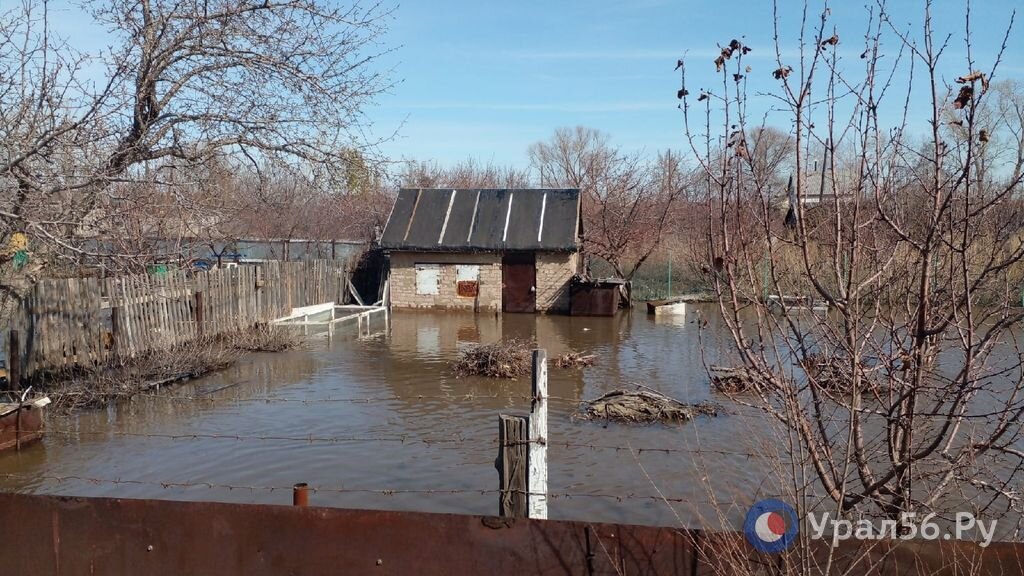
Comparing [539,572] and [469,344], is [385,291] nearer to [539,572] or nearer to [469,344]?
[469,344]

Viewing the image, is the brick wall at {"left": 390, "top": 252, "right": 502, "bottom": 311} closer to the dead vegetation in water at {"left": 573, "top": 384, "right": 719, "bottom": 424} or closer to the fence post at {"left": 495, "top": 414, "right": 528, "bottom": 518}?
the dead vegetation in water at {"left": 573, "top": 384, "right": 719, "bottom": 424}

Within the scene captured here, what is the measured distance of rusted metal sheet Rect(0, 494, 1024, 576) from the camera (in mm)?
3986

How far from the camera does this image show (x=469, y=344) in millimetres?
19109

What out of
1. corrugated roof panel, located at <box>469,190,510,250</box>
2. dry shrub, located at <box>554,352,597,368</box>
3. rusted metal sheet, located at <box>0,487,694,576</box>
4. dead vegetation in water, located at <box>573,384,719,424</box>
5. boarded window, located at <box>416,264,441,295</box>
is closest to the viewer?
rusted metal sheet, located at <box>0,487,694,576</box>

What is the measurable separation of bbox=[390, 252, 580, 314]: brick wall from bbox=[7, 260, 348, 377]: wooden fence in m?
7.09

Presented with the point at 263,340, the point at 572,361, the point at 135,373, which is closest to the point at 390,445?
the point at 135,373

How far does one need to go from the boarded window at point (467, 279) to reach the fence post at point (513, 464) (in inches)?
854

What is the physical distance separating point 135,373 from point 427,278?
48.7 ft

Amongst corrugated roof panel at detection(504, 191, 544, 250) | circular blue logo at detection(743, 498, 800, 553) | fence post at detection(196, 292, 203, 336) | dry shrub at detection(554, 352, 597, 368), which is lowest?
dry shrub at detection(554, 352, 597, 368)

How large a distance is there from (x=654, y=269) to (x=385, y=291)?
12597 millimetres

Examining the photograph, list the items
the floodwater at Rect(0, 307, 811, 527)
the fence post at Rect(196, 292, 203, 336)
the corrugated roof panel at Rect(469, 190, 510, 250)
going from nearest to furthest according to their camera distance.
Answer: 1. the floodwater at Rect(0, 307, 811, 527)
2. the fence post at Rect(196, 292, 203, 336)
3. the corrugated roof panel at Rect(469, 190, 510, 250)

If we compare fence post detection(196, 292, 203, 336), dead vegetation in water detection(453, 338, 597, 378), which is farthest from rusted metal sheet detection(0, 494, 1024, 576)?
fence post detection(196, 292, 203, 336)

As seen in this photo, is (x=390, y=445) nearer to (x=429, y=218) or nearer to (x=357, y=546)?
(x=357, y=546)

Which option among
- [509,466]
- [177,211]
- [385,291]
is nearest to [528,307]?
[385,291]
